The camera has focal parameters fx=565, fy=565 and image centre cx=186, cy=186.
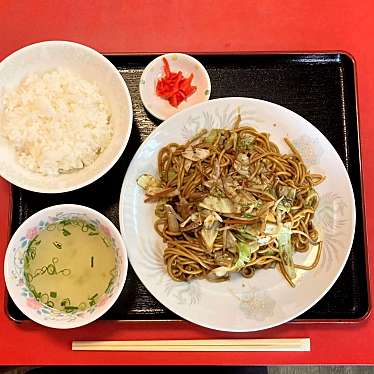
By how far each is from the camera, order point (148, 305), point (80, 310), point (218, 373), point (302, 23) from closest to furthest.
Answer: point (80, 310), point (148, 305), point (302, 23), point (218, 373)

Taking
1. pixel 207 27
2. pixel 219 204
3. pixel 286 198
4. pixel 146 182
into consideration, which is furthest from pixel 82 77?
pixel 286 198

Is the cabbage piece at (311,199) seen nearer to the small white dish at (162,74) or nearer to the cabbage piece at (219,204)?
the cabbage piece at (219,204)

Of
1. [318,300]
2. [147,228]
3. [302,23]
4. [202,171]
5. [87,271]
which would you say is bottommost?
[318,300]

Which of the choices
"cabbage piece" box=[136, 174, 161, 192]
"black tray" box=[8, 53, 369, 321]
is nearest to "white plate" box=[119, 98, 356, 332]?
"cabbage piece" box=[136, 174, 161, 192]

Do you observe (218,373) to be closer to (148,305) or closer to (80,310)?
(148,305)

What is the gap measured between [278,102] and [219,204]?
0.50 meters

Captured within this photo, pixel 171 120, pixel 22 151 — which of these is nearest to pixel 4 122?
pixel 22 151

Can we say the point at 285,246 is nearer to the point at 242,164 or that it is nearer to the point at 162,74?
the point at 242,164

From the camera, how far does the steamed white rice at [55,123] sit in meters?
1.98

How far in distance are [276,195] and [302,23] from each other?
74 centimetres

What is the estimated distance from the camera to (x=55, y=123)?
2.00 m

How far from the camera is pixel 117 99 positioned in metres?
2.04

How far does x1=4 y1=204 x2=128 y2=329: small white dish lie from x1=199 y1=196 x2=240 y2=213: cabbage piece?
0.33 metres

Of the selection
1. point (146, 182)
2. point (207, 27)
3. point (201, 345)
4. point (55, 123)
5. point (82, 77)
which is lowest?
point (201, 345)
